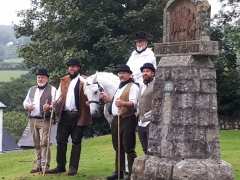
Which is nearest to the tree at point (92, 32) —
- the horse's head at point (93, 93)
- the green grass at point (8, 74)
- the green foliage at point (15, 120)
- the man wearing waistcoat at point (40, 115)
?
the man wearing waistcoat at point (40, 115)

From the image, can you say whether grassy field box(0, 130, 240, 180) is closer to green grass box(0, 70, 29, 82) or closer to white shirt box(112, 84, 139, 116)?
white shirt box(112, 84, 139, 116)

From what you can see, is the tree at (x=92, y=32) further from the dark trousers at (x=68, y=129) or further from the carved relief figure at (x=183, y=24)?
the carved relief figure at (x=183, y=24)

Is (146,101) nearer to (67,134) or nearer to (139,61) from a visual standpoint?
(139,61)

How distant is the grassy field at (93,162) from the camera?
11062 mm

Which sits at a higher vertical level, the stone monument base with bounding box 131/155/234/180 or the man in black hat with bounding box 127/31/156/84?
the man in black hat with bounding box 127/31/156/84

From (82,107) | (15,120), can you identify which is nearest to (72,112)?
(82,107)

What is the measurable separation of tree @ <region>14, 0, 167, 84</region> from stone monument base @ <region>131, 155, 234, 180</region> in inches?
673

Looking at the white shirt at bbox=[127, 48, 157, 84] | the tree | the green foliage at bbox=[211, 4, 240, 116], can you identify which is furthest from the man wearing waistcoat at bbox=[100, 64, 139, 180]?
the green foliage at bbox=[211, 4, 240, 116]

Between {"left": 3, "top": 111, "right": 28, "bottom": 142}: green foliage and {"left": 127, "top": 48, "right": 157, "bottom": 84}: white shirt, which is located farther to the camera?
{"left": 3, "top": 111, "right": 28, "bottom": 142}: green foliage

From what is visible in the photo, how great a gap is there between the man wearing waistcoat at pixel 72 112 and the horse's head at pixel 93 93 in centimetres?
30

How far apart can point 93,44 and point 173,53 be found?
19.3 m

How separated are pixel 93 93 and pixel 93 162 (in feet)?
13.9

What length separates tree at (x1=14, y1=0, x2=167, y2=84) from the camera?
2586 centimetres

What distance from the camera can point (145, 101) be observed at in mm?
9305
